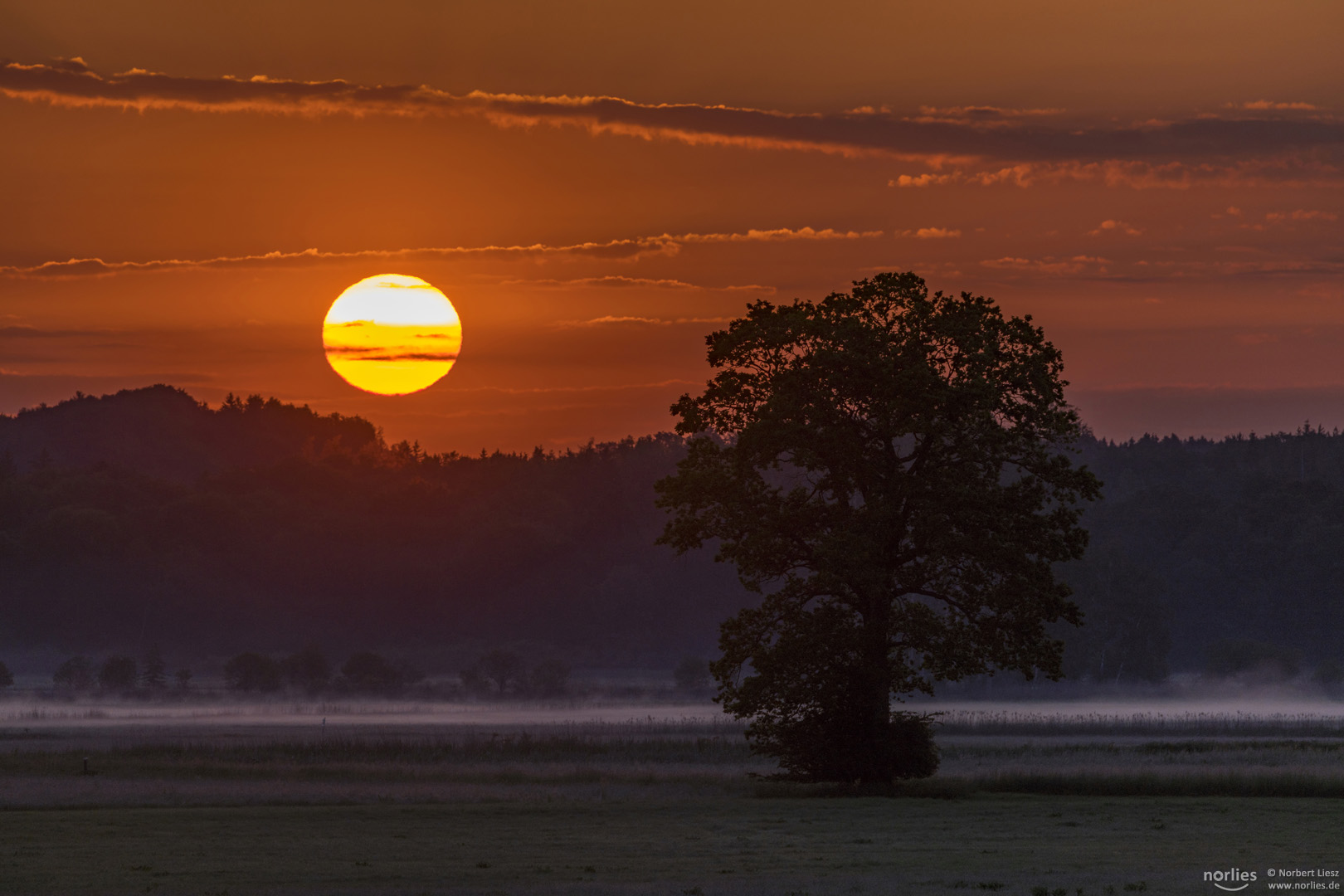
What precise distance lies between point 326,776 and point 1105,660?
12288cm

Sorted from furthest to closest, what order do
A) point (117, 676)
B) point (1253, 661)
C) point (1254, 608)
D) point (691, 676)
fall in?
point (1254, 608) → point (1253, 661) → point (691, 676) → point (117, 676)

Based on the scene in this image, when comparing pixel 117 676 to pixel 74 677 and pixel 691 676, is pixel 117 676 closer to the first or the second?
pixel 74 677

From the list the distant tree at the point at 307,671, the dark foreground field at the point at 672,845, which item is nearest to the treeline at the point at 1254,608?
the distant tree at the point at 307,671

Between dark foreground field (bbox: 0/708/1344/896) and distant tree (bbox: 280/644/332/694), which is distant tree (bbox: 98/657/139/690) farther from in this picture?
dark foreground field (bbox: 0/708/1344/896)

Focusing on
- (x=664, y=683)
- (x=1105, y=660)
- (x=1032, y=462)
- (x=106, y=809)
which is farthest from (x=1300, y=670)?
(x=106, y=809)

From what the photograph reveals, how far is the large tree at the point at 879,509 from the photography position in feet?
163

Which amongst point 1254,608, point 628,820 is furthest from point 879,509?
point 1254,608

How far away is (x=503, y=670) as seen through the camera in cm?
16325

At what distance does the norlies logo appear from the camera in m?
28.8

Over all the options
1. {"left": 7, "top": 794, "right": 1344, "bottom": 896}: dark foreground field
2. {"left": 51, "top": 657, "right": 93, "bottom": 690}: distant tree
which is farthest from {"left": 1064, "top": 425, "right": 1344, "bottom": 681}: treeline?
{"left": 7, "top": 794, "right": 1344, "bottom": 896}: dark foreground field

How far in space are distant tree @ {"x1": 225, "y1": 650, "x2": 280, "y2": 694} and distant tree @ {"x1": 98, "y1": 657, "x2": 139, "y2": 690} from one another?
10.1m

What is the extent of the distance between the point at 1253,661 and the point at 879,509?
139223mm

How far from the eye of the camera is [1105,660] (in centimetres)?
16688

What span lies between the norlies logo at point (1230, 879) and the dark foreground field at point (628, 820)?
36 centimetres
